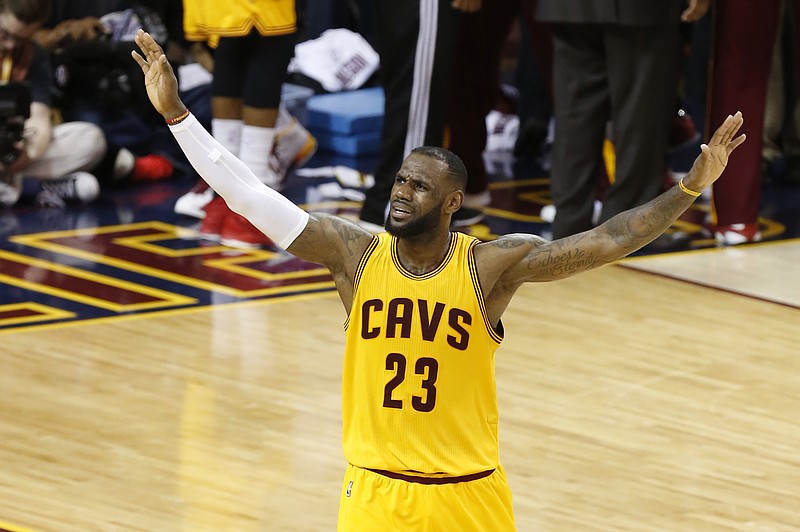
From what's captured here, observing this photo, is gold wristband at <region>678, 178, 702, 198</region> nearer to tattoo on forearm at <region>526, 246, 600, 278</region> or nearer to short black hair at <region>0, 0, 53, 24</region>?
tattoo on forearm at <region>526, 246, 600, 278</region>

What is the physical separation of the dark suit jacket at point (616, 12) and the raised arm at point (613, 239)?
3.65 m

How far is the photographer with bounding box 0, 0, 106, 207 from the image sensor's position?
8000 millimetres

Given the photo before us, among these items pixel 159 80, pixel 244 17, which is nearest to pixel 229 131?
pixel 244 17

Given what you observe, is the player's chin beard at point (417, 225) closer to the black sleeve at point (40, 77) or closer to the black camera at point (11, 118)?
the black camera at point (11, 118)

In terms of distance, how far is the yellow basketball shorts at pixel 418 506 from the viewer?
372 cm

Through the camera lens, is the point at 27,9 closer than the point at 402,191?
No

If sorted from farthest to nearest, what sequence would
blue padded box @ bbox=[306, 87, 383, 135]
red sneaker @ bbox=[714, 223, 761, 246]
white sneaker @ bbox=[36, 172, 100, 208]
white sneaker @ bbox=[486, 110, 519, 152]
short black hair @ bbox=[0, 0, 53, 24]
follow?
white sneaker @ bbox=[486, 110, 519, 152] < blue padded box @ bbox=[306, 87, 383, 135] < white sneaker @ bbox=[36, 172, 100, 208] < red sneaker @ bbox=[714, 223, 761, 246] < short black hair @ bbox=[0, 0, 53, 24]

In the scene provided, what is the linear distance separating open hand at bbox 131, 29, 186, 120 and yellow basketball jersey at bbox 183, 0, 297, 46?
370cm

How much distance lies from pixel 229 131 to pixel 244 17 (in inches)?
24.3

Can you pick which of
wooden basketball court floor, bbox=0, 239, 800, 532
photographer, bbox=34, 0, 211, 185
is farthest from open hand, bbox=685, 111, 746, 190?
photographer, bbox=34, 0, 211, 185

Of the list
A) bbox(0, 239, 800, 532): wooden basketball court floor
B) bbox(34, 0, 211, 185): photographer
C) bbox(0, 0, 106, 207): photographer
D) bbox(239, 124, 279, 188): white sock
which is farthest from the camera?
bbox(34, 0, 211, 185): photographer

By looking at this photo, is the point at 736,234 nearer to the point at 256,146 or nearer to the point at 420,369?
the point at 256,146

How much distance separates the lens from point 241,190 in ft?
12.6

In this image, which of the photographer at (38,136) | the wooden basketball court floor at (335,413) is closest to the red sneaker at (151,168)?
the photographer at (38,136)
